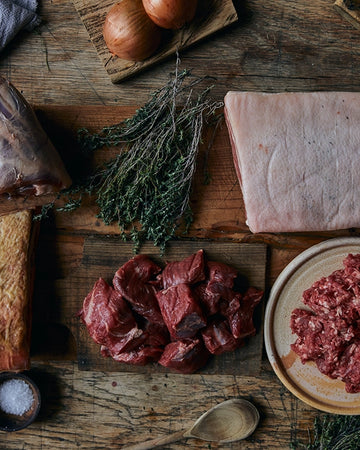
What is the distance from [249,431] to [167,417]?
482 mm

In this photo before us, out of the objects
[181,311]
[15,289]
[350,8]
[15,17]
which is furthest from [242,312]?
[15,17]

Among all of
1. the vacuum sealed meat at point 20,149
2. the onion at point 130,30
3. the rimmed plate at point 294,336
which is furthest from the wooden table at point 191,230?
the vacuum sealed meat at point 20,149

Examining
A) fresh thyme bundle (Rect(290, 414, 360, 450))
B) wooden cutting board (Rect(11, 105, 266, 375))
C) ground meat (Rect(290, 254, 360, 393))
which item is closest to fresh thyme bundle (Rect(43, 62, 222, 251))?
wooden cutting board (Rect(11, 105, 266, 375))

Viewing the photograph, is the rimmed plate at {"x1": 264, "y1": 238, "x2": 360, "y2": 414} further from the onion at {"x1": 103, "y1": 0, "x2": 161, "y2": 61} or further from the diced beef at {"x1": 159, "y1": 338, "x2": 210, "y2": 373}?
the onion at {"x1": 103, "y1": 0, "x2": 161, "y2": 61}

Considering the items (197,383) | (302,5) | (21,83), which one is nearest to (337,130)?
(302,5)

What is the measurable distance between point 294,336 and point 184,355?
2.10ft

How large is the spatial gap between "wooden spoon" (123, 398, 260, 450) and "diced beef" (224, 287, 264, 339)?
446 mm

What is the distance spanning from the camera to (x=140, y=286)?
308 centimetres

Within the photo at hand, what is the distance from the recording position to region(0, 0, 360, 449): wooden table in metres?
3.24

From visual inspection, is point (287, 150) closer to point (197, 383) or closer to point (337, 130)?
point (337, 130)

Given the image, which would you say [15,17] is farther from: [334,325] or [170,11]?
[334,325]

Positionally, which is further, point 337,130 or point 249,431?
point 249,431

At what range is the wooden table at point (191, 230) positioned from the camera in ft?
10.6

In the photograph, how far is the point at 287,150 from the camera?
290cm
